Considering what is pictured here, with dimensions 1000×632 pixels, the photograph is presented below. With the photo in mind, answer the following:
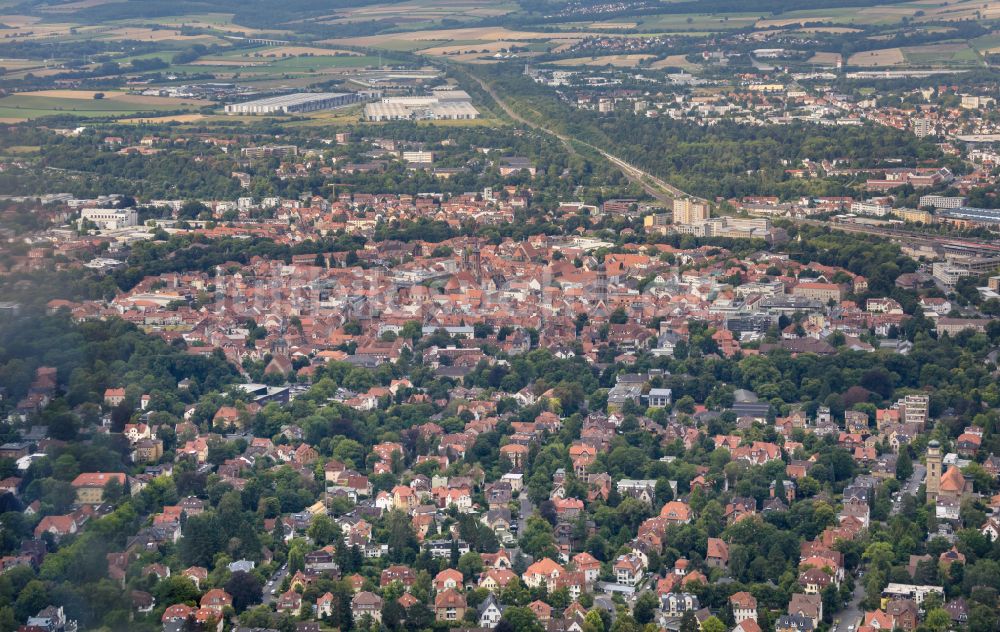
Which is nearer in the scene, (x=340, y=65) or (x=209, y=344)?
(x=209, y=344)

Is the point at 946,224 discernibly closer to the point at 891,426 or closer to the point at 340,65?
the point at 891,426

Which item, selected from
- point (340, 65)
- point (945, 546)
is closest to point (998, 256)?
point (945, 546)

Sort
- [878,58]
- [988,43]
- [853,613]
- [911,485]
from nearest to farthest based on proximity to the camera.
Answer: [853,613] < [911,485] < [878,58] < [988,43]

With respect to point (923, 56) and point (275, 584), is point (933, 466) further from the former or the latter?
point (923, 56)

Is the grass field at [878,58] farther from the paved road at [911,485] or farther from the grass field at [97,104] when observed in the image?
the paved road at [911,485]

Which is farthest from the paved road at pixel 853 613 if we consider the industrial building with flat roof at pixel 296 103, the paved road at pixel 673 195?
the industrial building with flat roof at pixel 296 103

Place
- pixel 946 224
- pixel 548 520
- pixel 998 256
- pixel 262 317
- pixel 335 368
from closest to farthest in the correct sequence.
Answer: pixel 548 520
pixel 335 368
pixel 262 317
pixel 998 256
pixel 946 224

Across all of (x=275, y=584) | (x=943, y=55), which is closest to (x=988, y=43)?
(x=943, y=55)
